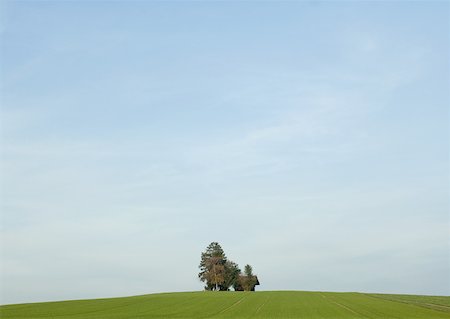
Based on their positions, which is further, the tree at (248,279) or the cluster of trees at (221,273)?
the tree at (248,279)

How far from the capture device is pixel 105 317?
176 ft

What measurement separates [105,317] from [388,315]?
27791 millimetres

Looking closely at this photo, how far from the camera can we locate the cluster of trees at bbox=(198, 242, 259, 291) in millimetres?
155125

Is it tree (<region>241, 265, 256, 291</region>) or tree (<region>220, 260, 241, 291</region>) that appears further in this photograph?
tree (<region>241, 265, 256, 291</region>)

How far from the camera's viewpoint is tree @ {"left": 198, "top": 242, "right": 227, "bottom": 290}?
507 feet

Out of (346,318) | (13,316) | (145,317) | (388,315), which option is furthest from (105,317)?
(388,315)

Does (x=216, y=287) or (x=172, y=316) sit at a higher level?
(x=216, y=287)

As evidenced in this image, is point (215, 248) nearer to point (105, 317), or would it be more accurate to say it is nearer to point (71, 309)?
point (71, 309)

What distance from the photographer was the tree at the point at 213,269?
507ft

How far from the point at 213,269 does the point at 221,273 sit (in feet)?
8.39

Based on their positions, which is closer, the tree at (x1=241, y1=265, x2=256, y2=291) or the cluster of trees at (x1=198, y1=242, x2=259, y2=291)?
the cluster of trees at (x1=198, y1=242, x2=259, y2=291)

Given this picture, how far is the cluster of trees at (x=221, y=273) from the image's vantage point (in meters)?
155

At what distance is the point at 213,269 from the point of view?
510 ft

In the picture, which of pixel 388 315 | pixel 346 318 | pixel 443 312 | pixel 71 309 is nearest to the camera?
pixel 346 318
